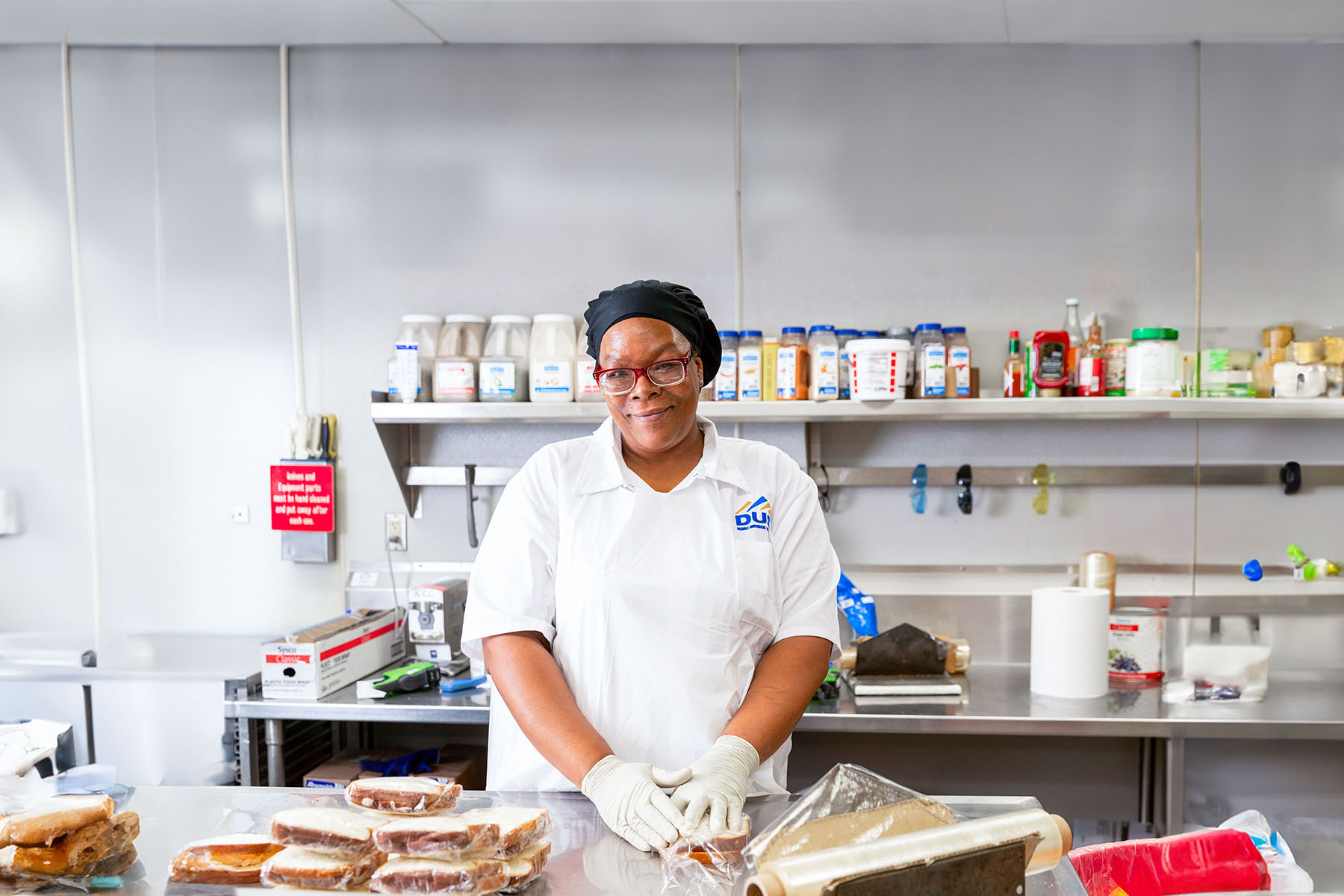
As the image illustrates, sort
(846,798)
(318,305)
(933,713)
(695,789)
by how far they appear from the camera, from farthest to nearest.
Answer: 1. (318,305)
2. (933,713)
3. (695,789)
4. (846,798)

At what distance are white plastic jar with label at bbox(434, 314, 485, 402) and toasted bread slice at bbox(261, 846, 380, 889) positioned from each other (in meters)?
1.85

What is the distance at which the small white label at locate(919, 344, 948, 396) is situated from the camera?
2666mm

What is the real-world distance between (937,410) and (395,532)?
5.49 feet

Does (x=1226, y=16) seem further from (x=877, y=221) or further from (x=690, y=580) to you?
(x=690, y=580)

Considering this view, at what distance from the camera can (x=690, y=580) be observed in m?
1.60

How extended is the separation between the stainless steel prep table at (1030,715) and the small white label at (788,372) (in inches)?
32.1

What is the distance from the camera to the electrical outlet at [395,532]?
3.07m

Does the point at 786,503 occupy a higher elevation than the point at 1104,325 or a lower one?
lower

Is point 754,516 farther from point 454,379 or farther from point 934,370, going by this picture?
point 454,379

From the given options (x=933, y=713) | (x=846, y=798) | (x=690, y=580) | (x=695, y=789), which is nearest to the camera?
A: (x=846, y=798)

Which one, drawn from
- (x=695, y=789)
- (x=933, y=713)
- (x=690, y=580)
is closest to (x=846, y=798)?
(x=695, y=789)

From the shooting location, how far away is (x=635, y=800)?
1.21 m

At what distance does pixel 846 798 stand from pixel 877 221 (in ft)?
7.28

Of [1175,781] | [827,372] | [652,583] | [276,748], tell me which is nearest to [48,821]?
[652,583]
